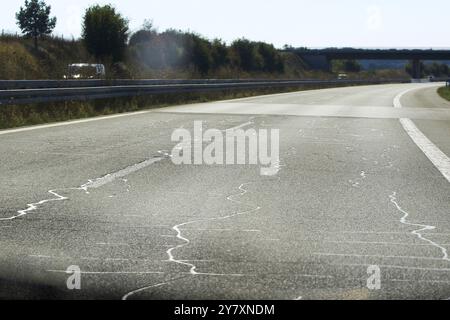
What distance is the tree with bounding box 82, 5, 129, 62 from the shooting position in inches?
2425

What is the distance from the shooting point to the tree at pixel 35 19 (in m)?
78.9

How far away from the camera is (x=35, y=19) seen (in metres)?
80.2

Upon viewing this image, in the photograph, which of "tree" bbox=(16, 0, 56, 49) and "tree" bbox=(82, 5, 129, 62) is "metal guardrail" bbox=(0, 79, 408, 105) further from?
"tree" bbox=(16, 0, 56, 49)

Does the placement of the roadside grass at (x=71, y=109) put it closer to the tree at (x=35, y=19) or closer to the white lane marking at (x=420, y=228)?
the white lane marking at (x=420, y=228)

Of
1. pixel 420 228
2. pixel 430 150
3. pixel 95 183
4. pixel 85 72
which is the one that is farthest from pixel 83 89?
pixel 420 228

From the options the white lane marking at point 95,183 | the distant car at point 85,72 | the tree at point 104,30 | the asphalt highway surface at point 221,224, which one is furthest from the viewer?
the tree at point 104,30

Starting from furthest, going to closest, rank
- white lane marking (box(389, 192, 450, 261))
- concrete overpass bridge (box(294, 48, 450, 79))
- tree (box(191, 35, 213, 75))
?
concrete overpass bridge (box(294, 48, 450, 79)) → tree (box(191, 35, 213, 75)) → white lane marking (box(389, 192, 450, 261))

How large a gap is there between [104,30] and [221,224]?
2281 inches

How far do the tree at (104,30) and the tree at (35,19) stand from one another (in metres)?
15.9

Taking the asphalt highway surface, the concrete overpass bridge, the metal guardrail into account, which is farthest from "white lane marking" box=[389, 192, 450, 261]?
the concrete overpass bridge

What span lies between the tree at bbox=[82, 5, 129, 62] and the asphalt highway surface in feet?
169

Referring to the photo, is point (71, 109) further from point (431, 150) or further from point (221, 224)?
point (221, 224)

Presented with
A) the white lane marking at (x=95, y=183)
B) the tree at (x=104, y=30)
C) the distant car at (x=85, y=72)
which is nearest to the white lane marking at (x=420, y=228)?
the white lane marking at (x=95, y=183)
